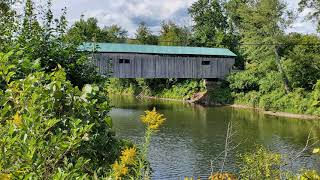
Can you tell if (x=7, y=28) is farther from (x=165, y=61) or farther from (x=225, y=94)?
(x=225, y=94)

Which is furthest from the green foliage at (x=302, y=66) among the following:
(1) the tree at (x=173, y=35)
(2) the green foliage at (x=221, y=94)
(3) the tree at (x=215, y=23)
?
(1) the tree at (x=173, y=35)

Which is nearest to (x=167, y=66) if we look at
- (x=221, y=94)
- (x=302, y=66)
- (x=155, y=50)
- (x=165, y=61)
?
(x=165, y=61)

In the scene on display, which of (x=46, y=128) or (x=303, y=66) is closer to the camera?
(x=46, y=128)

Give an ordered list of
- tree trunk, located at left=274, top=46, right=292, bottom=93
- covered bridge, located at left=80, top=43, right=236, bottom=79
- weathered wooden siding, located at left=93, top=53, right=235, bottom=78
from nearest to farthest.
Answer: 1. tree trunk, located at left=274, top=46, right=292, bottom=93
2. covered bridge, located at left=80, top=43, right=236, bottom=79
3. weathered wooden siding, located at left=93, top=53, right=235, bottom=78

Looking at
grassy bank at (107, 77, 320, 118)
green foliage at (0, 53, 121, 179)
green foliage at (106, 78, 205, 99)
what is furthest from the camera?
green foliage at (106, 78, 205, 99)

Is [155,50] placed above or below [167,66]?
above

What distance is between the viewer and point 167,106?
3062cm

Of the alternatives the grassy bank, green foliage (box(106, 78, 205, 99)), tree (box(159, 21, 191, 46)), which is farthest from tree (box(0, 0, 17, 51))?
tree (box(159, 21, 191, 46))

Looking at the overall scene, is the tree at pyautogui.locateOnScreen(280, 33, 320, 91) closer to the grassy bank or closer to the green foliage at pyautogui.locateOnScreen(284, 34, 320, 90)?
the green foliage at pyautogui.locateOnScreen(284, 34, 320, 90)

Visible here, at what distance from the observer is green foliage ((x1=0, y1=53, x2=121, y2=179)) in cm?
192

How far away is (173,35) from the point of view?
4806 cm

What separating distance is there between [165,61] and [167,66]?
37 cm

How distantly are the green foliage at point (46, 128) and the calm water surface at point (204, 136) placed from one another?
712 cm

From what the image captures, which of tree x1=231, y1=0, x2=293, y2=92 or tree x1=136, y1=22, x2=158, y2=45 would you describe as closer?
tree x1=231, y1=0, x2=293, y2=92
